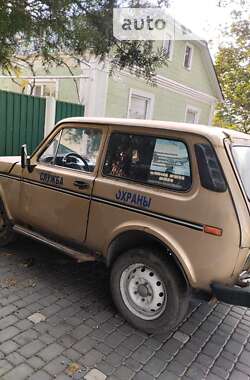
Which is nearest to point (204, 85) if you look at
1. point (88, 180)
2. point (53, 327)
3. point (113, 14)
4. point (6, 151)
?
point (6, 151)

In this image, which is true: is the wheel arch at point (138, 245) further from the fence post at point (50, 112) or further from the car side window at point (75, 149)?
the fence post at point (50, 112)

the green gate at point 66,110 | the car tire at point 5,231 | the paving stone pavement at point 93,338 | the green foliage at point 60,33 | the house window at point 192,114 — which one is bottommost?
the paving stone pavement at point 93,338

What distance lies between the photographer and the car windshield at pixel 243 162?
2703 mm

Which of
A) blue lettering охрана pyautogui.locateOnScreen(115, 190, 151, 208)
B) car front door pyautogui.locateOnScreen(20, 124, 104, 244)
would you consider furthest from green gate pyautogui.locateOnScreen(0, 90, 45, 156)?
blue lettering охрана pyautogui.locateOnScreen(115, 190, 151, 208)

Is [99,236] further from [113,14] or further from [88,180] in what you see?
[113,14]

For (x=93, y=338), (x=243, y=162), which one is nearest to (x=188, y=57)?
(x=243, y=162)

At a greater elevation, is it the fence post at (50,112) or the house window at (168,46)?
the house window at (168,46)

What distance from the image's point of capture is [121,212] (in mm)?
→ 3109

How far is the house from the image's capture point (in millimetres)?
9180

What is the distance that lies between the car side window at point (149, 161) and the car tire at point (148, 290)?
66 cm

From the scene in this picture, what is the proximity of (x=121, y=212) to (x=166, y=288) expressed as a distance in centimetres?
79

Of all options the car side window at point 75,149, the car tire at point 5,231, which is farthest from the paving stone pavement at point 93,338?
the car side window at point 75,149

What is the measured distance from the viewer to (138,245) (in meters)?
3.11

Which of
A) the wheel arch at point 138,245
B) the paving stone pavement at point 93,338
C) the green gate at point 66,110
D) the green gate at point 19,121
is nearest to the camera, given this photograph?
the paving stone pavement at point 93,338
